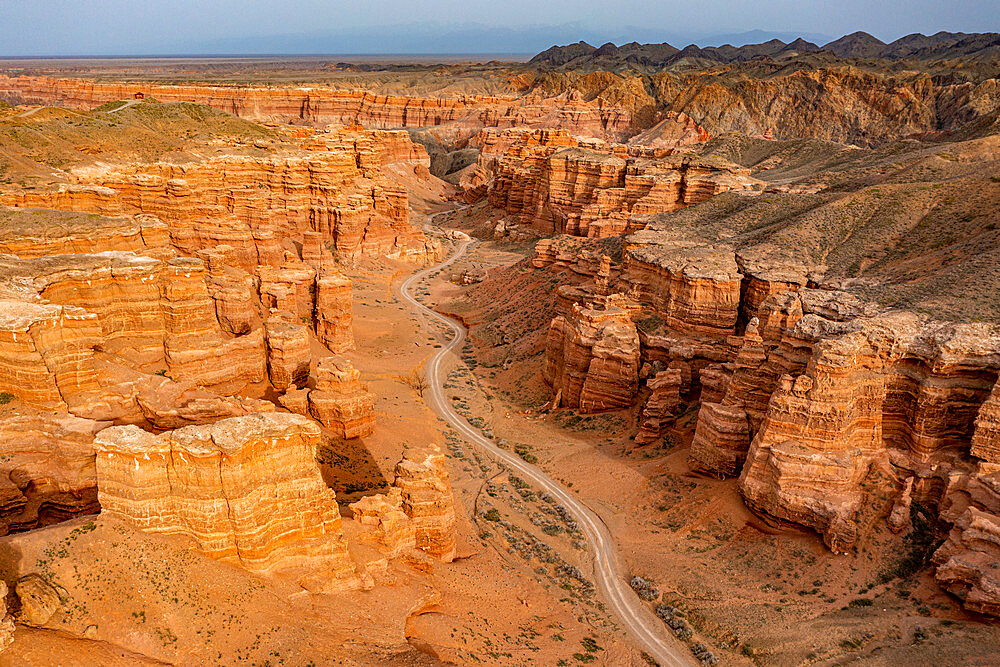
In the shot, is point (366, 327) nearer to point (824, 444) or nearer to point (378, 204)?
point (378, 204)

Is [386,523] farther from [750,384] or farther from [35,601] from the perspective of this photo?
[750,384]

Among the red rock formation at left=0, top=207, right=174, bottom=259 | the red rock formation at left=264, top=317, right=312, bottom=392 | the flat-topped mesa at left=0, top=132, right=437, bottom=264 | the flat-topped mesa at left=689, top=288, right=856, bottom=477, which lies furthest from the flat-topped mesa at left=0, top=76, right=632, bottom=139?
the flat-topped mesa at left=689, top=288, right=856, bottom=477

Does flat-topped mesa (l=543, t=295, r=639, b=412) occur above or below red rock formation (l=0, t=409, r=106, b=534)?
below

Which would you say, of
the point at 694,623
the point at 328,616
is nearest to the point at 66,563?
the point at 328,616

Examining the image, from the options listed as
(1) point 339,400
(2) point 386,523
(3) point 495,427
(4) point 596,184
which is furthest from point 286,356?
(4) point 596,184

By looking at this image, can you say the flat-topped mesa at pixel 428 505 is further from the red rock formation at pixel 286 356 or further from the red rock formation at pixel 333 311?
the red rock formation at pixel 333 311

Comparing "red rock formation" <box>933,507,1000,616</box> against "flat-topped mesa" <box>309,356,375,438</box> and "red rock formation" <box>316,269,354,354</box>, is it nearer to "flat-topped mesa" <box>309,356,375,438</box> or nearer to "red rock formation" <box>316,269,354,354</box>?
"flat-topped mesa" <box>309,356,375,438</box>

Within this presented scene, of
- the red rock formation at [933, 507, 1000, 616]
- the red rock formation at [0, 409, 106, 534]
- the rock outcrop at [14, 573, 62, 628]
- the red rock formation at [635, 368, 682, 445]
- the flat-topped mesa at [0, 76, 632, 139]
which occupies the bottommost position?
the red rock formation at [635, 368, 682, 445]
